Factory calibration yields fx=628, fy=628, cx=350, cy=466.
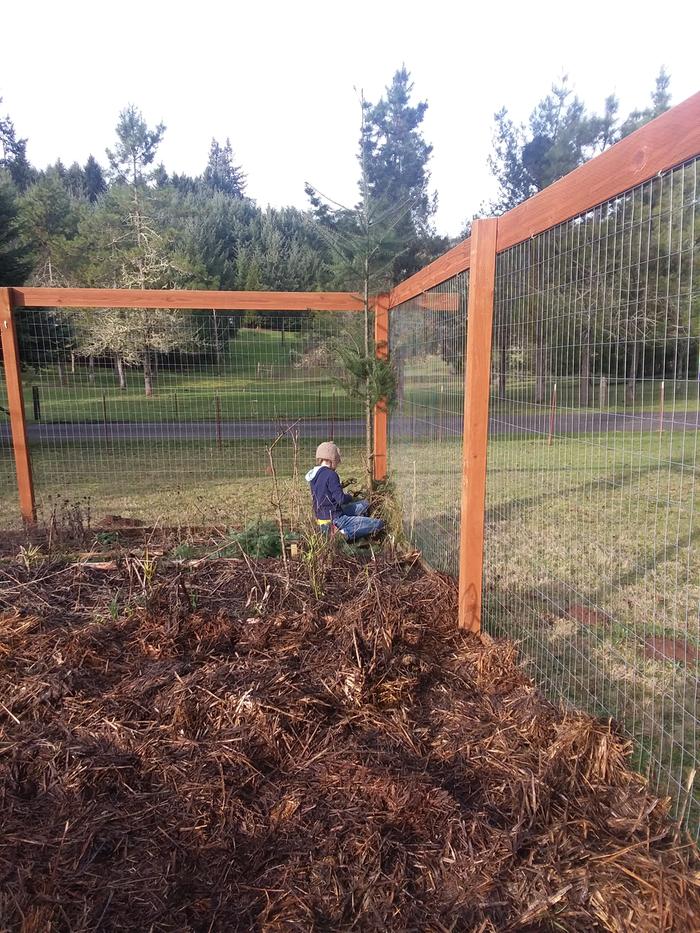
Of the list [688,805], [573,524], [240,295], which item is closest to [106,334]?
[240,295]

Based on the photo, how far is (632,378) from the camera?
2.05 meters

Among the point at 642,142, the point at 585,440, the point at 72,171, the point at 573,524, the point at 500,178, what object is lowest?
the point at 573,524

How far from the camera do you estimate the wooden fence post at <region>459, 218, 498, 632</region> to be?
10.2 ft

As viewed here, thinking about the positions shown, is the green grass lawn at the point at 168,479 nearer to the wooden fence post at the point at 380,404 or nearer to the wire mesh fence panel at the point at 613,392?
the wooden fence post at the point at 380,404

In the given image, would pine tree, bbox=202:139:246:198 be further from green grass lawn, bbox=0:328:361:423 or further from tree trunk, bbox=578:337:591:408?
tree trunk, bbox=578:337:591:408

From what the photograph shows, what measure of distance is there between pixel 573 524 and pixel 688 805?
4495mm

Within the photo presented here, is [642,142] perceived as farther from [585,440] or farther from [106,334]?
[106,334]

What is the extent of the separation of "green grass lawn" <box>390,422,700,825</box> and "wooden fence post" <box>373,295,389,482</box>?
46 centimetres

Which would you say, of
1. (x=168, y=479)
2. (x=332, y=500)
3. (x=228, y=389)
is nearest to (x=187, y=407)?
(x=228, y=389)

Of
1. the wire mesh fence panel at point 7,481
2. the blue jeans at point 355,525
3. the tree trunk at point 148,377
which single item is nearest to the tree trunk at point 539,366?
the blue jeans at point 355,525

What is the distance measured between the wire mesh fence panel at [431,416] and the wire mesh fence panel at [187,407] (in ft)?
3.35

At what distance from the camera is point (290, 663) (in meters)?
2.91

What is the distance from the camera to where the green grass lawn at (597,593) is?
2441mm

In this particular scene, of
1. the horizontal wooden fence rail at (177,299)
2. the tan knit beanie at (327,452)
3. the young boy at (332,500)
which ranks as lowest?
the young boy at (332,500)
